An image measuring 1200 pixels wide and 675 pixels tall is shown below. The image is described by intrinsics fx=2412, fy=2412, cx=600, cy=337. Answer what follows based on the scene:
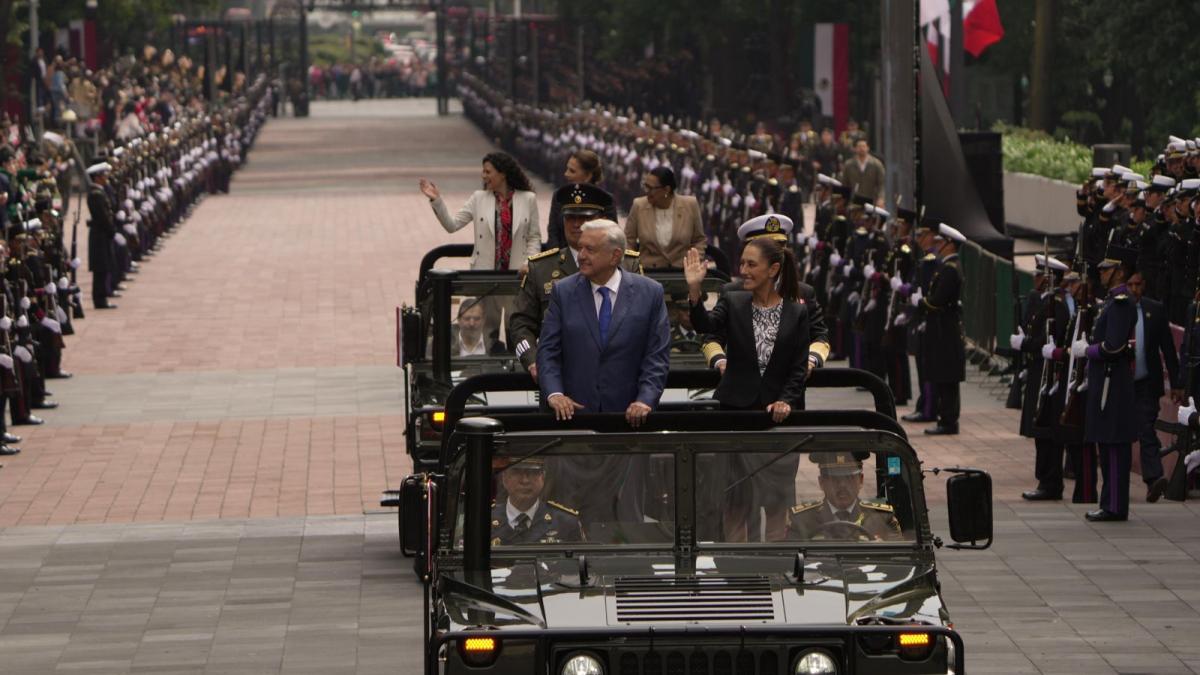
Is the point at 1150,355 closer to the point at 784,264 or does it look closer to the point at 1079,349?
the point at 1079,349

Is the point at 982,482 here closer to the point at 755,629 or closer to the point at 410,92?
the point at 755,629

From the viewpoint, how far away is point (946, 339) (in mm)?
18422

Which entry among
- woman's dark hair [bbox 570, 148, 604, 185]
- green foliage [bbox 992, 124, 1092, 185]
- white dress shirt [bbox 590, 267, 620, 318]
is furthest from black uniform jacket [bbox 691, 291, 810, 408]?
green foliage [bbox 992, 124, 1092, 185]

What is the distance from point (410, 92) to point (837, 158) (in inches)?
2739

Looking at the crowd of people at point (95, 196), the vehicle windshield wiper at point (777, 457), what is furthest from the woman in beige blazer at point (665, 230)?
the vehicle windshield wiper at point (777, 457)

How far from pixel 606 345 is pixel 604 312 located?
0.14m

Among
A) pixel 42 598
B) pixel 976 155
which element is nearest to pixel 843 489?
pixel 42 598

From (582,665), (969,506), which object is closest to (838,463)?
(969,506)

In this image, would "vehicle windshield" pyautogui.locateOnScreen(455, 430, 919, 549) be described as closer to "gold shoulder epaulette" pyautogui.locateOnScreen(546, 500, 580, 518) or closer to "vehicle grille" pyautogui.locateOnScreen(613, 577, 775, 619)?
"gold shoulder epaulette" pyautogui.locateOnScreen(546, 500, 580, 518)

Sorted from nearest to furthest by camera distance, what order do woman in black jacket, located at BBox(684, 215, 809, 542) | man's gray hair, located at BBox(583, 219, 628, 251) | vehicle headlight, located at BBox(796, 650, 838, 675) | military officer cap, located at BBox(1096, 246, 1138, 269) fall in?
1. vehicle headlight, located at BBox(796, 650, 838, 675)
2. man's gray hair, located at BBox(583, 219, 628, 251)
3. woman in black jacket, located at BBox(684, 215, 809, 542)
4. military officer cap, located at BBox(1096, 246, 1138, 269)

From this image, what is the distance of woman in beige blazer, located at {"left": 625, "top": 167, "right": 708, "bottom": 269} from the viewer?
15195mm

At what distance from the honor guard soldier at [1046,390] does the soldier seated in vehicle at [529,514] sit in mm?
7363

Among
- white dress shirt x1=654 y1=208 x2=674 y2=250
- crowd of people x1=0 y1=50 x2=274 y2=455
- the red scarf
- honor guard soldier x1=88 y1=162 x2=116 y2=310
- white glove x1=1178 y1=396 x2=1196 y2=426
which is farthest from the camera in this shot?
honor guard soldier x1=88 y1=162 x2=116 y2=310

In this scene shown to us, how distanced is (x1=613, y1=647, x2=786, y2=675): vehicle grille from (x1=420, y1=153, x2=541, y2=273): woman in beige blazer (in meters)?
7.84
